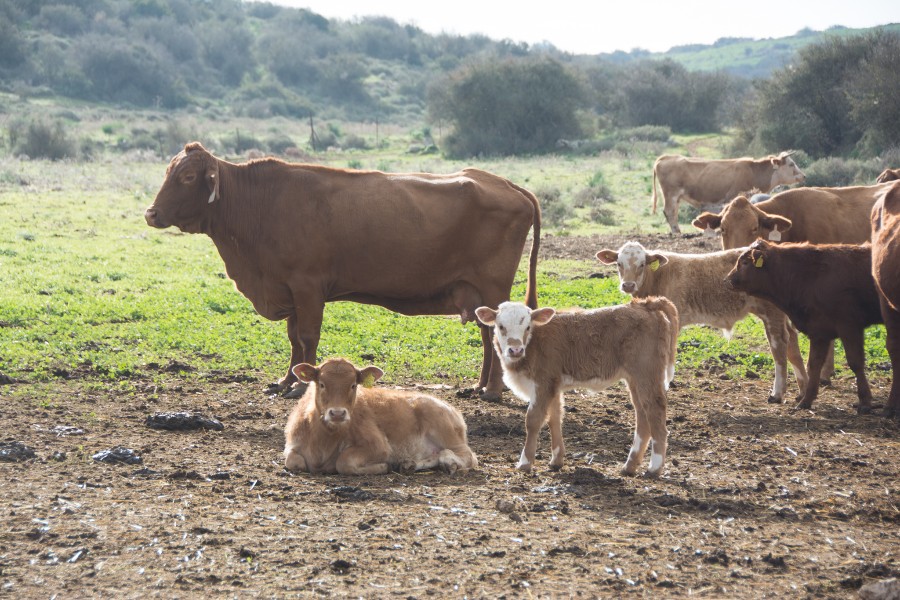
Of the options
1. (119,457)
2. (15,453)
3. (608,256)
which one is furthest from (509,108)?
(15,453)

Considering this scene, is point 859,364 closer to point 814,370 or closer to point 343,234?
point 814,370

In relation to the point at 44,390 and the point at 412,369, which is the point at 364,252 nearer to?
the point at 412,369

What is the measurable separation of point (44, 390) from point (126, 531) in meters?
4.33

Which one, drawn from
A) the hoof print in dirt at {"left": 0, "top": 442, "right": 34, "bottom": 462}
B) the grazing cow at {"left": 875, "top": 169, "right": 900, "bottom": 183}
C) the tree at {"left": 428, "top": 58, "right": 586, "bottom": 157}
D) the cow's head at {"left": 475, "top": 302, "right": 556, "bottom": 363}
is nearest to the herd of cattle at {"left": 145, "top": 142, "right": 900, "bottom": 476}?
the cow's head at {"left": 475, "top": 302, "right": 556, "bottom": 363}

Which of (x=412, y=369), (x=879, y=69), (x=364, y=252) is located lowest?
(x=412, y=369)

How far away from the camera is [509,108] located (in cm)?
5631

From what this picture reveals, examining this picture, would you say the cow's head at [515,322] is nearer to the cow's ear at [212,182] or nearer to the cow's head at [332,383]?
the cow's head at [332,383]

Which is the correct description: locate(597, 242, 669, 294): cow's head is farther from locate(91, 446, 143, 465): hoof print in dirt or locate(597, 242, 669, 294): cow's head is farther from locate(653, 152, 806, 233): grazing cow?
locate(653, 152, 806, 233): grazing cow

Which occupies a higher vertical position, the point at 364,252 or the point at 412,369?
the point at 364,252

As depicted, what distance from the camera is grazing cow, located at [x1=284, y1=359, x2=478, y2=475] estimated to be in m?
7.54

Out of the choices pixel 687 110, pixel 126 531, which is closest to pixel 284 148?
pixel 687 110

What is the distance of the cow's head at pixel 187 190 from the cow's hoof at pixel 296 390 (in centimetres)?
201

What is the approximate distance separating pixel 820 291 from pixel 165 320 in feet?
26.0

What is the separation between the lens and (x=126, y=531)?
235 inches
